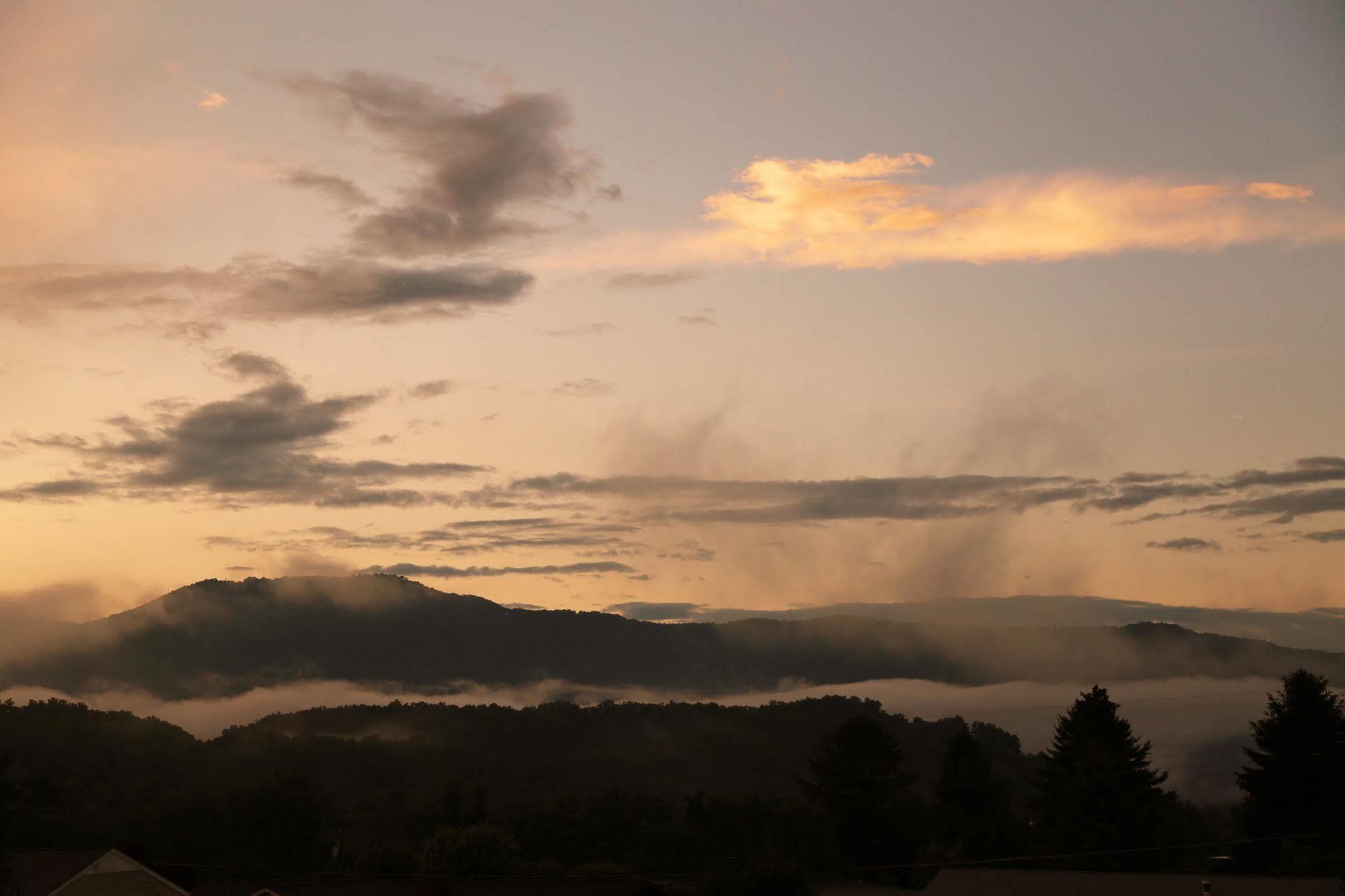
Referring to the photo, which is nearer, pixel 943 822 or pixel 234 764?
pixel 943 822

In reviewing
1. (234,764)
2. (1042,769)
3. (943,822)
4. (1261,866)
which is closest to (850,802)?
(943,822)

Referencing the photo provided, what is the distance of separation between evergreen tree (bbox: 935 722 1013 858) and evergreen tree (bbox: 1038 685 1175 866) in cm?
836

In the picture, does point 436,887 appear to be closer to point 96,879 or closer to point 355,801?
point 96,879

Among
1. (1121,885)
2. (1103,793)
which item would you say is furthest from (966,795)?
(1121,885)

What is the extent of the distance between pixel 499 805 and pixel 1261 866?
87.4 metres

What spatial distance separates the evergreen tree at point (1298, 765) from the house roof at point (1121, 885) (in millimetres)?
29206

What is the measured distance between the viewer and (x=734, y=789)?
575 feet

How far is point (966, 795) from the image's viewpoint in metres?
115

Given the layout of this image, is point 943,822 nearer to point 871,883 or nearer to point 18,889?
point 871,883

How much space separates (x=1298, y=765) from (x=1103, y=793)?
1352cm

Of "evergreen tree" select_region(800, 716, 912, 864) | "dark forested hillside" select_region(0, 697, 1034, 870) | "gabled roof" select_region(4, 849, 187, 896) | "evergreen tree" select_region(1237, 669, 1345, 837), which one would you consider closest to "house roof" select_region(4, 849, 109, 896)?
"gabled roof" select_region(4, 849, 187, 896)

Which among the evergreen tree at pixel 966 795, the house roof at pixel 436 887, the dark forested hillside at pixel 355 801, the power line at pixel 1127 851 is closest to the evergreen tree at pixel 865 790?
the dark forested hillside at pixel 355 801

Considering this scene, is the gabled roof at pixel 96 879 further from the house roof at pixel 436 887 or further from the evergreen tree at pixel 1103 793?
the evergreen tree at pixel 1103 793

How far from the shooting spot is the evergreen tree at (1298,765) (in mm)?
87250
